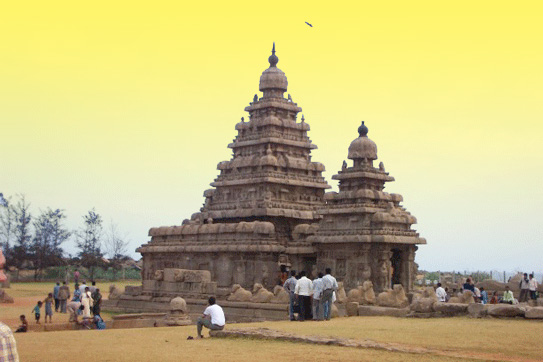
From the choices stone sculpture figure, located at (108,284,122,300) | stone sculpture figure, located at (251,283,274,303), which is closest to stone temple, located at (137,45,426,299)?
stone sculpture figure, located at (108,284,122,300)

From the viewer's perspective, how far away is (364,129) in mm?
44719

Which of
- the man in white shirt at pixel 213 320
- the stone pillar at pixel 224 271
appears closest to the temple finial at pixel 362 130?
the stone pillar at pixel 224 271

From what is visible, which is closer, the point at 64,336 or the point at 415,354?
the point at 415,354

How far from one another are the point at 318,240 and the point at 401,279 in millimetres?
5167

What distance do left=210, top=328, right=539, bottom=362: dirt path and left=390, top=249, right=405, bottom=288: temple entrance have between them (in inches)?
1007

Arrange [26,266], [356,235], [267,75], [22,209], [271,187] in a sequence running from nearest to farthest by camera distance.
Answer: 1. [356,235]
2. [271,187]
3. [267,75]
4. [26,266]
5. [22,209]

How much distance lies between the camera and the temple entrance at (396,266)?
4306 cm

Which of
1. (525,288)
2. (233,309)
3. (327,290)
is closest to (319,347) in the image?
(327,290)

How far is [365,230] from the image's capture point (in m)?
40.7

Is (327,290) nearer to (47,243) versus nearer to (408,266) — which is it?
(408,266)

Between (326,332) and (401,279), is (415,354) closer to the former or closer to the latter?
(326,332)

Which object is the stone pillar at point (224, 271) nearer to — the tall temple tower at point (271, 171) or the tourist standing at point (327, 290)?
the tall temple tower at point (271, 171)

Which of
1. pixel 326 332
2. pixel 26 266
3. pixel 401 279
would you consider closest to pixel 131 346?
pixel 326 332

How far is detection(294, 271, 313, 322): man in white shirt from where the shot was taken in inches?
993
